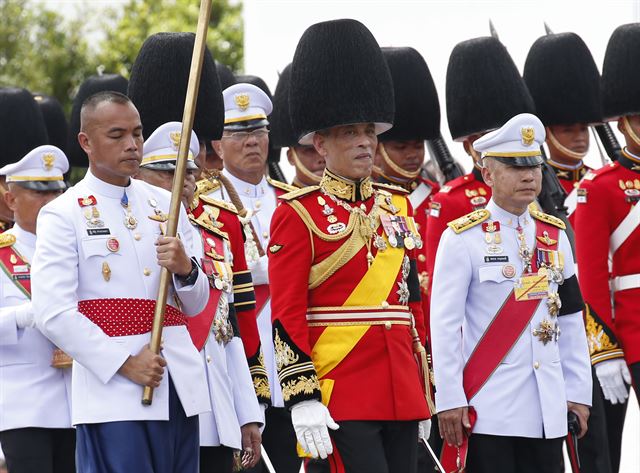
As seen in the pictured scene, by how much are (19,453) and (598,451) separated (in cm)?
291

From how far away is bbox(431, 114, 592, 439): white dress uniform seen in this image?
6.47 meters

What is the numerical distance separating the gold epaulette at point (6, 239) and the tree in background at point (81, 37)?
2102 cm

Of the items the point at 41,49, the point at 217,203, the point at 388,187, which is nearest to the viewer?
the point at 388,187

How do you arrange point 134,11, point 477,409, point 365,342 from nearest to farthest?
1. point 365,342
2. point 477,409
3. point 134,11

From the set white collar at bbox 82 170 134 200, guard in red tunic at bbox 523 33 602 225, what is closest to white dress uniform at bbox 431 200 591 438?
white collar at bbox 82 170 134 200

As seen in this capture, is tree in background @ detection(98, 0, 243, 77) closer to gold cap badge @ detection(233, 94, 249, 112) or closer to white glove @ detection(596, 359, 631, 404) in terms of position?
gold cap badge @ detection(233, 94, 249, 112)

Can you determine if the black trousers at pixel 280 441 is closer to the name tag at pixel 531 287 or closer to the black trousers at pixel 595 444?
the black trousers at pixel 595 444

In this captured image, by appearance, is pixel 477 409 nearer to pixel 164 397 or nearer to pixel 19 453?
pixel 164 397

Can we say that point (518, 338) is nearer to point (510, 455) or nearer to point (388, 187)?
point (510, 455)

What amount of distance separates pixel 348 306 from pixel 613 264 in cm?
236

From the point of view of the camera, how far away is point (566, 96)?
9.52 meters

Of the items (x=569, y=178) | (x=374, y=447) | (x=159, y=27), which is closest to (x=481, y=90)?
(x=569, y=178)

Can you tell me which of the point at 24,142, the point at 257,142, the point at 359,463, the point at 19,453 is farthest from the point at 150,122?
the point at 24,142

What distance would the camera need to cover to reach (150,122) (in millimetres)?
7109
